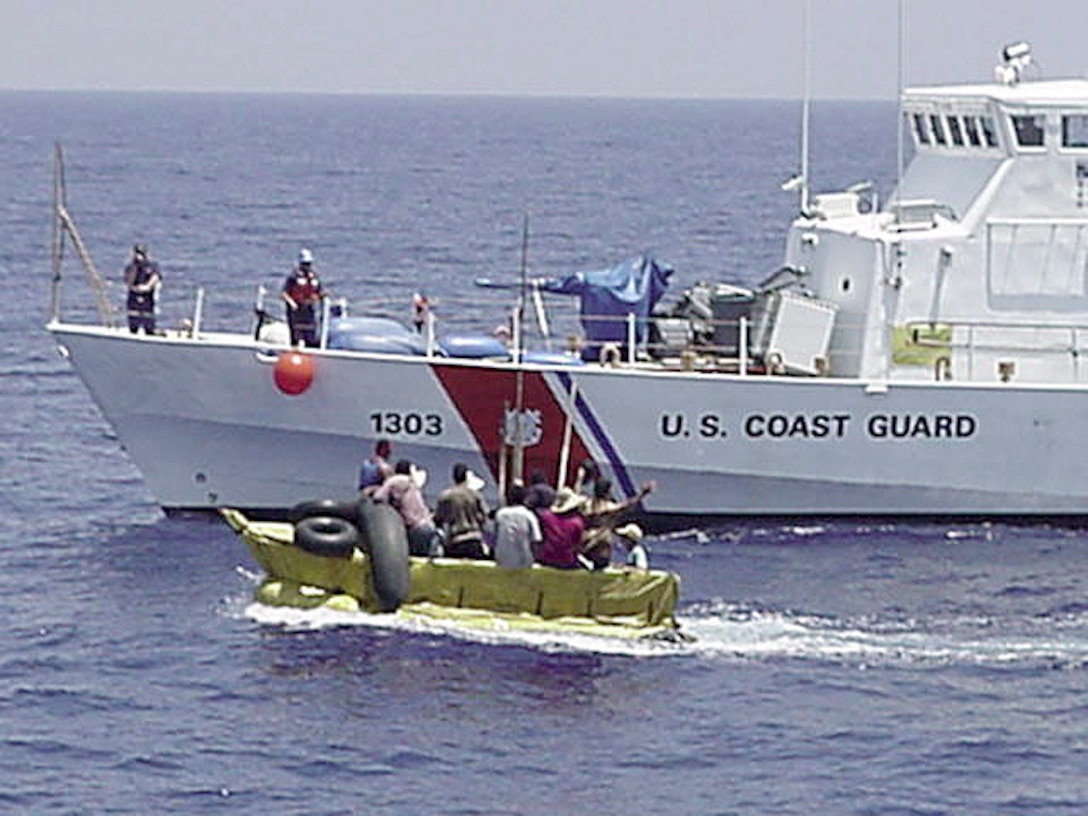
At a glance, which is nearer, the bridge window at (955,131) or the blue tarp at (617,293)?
the bridge window at (955,131)

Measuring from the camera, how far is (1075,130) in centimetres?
3184

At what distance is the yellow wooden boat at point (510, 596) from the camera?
88.4ft

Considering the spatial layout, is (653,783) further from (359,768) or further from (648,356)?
(648,356)

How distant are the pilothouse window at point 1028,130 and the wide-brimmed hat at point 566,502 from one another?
7.29m

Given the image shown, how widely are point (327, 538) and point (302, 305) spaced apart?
4824 mm

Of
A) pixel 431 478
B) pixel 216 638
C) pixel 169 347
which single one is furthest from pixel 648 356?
pixel 216 638

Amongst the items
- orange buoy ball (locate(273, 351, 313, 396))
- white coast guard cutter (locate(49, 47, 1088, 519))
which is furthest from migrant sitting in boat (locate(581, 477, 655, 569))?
orange buoy ball (locate(273, 351, 313, 396))

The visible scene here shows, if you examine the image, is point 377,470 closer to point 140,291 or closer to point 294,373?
point 294,373

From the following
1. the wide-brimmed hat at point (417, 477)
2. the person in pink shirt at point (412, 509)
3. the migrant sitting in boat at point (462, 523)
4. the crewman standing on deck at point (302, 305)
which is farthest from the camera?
the crewman standing on deck at point (302, 305)

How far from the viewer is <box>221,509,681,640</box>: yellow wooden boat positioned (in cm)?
2695

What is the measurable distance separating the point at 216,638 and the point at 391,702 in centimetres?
274

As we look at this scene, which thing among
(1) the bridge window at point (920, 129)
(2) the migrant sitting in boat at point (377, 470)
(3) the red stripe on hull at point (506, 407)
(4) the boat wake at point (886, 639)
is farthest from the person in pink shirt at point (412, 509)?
(1) the bridge window at point (920, 129)

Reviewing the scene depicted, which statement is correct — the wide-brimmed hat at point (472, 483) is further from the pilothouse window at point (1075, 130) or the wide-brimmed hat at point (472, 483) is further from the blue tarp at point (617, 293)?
the pilothouse window at point (1075, 130)

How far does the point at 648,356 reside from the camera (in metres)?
32.4
